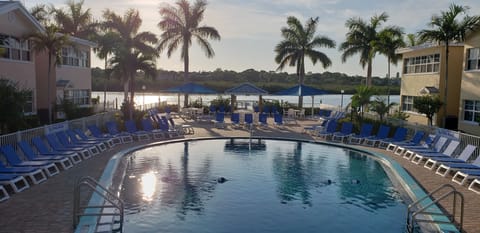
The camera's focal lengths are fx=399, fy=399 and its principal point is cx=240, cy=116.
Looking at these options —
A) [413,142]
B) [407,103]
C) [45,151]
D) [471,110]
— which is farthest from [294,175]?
[407,103]

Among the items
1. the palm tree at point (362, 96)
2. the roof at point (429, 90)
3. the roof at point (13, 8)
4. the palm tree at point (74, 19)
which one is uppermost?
the palm tree at point (74, 19)

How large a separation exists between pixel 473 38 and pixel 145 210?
1800 centimetres

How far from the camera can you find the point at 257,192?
10.9 meters

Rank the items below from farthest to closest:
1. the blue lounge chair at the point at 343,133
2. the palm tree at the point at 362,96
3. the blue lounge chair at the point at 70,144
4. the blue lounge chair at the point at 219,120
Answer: the blue lounge chair at the point at 219,120 → the palm tree at the point at 362,96 → the blue lounge chair at the point at 343,133 → the blue lounge chair at the point at 70,144

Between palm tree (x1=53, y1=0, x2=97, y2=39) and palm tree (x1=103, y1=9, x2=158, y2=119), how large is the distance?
5.06 metres

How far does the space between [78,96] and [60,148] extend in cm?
1492

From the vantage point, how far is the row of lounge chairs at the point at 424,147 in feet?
37.9

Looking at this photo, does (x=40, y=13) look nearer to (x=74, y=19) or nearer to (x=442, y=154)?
(x=74, y=19)

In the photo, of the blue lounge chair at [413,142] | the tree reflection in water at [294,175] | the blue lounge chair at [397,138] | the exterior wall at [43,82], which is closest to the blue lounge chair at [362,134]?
the blue lounge chair at [397,138]

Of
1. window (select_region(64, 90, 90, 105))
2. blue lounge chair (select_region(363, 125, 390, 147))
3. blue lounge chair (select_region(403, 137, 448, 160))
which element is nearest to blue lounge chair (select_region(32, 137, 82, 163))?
blue lounge chair (select_region(403, 137, 448, 160))

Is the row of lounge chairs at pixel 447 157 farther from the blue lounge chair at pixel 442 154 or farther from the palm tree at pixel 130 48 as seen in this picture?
the palm tree at pixel 130 48

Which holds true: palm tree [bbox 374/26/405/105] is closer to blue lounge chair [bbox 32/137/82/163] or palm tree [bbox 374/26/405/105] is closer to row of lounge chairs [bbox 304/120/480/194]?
row of lounge chairs [bbox 304/120/480/194]

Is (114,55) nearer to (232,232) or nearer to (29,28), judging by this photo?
(29,28)

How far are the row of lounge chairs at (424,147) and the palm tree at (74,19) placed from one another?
1091 inches
